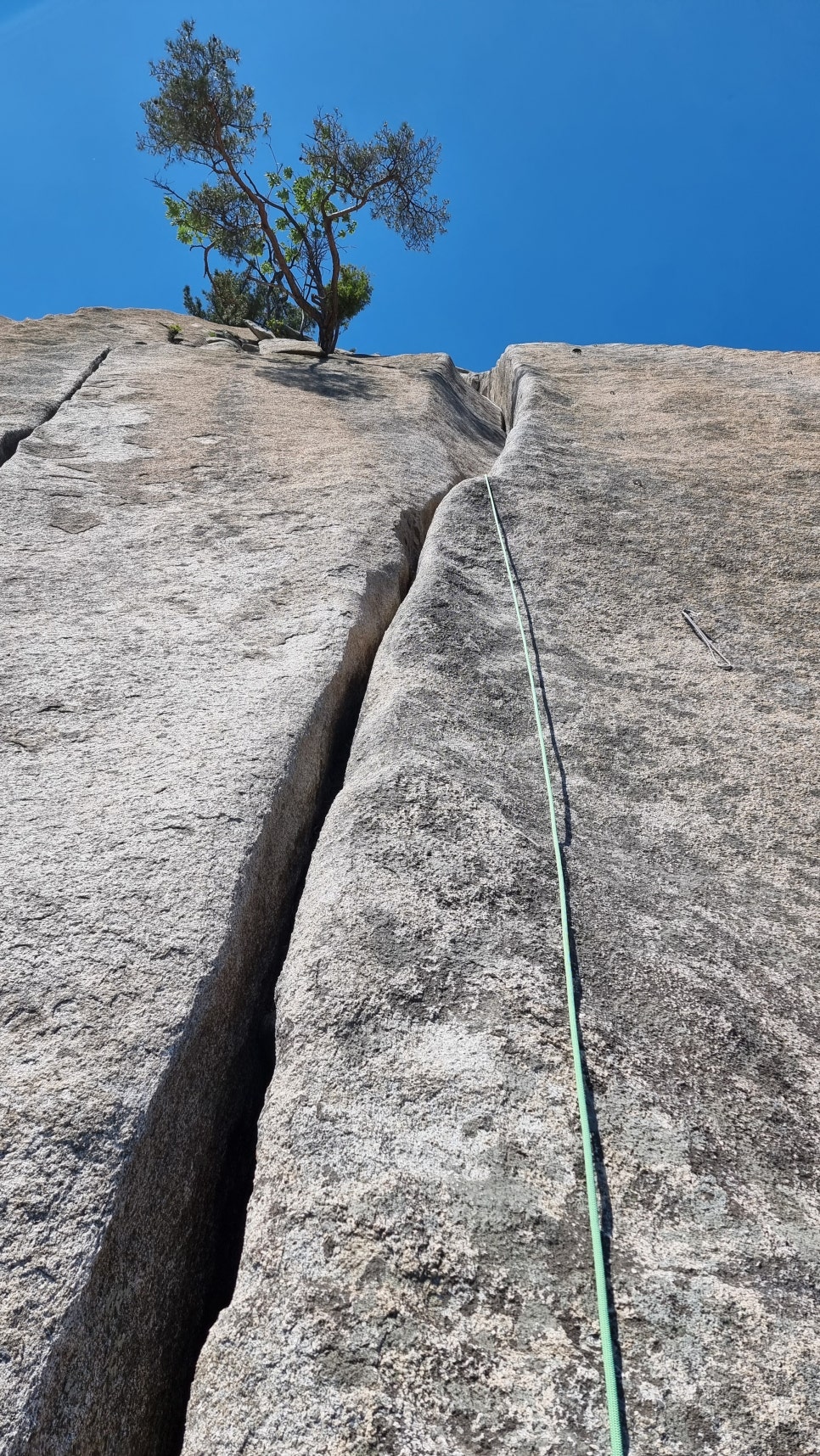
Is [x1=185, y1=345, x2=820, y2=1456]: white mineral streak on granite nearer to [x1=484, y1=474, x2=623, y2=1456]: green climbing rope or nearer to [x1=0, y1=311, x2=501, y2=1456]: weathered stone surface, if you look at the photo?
[x1=484, y1=474, x2=623, y2=1456]: green climbing rope

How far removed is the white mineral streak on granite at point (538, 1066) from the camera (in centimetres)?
161

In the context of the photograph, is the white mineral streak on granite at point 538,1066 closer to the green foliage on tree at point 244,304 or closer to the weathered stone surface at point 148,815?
the weathered stone surface at point 148,815

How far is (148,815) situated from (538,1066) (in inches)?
55.1

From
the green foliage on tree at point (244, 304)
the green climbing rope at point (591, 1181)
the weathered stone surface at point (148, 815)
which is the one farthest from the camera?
the green foliage on tree at point (244, 304)

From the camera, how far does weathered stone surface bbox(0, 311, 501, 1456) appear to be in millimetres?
1800

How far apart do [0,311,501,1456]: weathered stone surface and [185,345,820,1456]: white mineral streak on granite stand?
0.20 m

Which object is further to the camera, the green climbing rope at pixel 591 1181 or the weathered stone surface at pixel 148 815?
the weathered stone surface at pixel 148 815

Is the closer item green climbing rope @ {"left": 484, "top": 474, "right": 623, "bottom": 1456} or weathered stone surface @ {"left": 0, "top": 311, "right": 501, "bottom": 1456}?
green climbing rope @ {"left": 484, "top": 474, "right": 623, "bottom": 1456}

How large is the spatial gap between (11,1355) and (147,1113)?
497 millimetres

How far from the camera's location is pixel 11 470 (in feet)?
16.4

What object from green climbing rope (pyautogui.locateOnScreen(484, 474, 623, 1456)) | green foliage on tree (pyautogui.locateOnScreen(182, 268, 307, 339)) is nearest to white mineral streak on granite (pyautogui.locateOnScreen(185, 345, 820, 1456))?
green climbing rope (pyautogui.locateOnScreen(484, 474, 623, 1456))

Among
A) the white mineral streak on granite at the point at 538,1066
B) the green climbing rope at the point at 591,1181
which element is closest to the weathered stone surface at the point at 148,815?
the white mineral streak on granite at the point at 538,1066

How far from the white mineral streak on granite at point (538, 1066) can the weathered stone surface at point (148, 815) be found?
7.8 inches

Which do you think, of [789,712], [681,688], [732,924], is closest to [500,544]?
[681,688]
